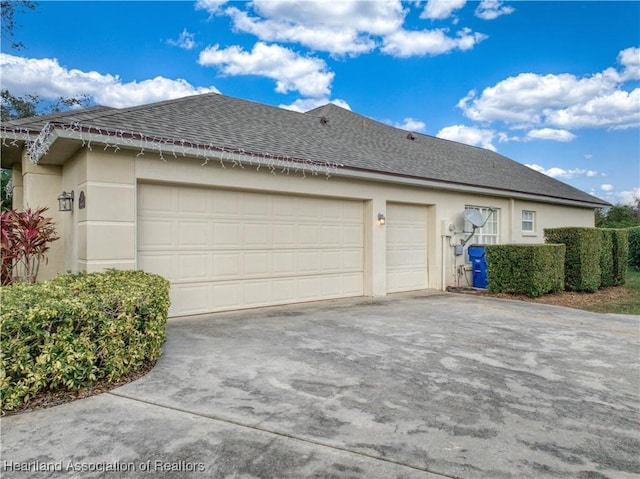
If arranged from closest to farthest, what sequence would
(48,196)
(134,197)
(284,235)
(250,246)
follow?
(134,197) → (48,196) → (250,246) → (284,235)

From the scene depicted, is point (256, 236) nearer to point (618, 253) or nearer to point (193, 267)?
point (193, 267)

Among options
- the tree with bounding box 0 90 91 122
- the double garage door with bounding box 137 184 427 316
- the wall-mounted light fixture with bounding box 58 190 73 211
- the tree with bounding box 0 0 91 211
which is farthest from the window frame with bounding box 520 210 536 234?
the tree with bounding box 0 90 91 122

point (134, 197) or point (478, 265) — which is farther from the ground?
point (134, 197)

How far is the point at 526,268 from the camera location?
30.1ft

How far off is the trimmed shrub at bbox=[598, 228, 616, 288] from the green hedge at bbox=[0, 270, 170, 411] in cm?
1164

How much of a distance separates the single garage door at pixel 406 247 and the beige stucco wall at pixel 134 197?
23 cm

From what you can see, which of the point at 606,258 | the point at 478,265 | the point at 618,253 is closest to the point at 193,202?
the point at 478,265

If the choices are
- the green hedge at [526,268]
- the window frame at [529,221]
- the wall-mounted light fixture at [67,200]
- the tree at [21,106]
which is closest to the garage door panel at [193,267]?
the wall-mounted light fixture at [67,200]

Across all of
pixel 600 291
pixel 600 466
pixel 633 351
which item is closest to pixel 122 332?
pixel 600 466

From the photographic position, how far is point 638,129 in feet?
57.0

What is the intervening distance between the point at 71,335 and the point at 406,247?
27.0ft

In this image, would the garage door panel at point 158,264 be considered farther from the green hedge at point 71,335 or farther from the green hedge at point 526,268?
the green hedge at point 526,268

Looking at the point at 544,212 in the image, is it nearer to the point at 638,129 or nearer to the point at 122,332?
the point at 638,129

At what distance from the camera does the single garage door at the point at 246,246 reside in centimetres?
654
